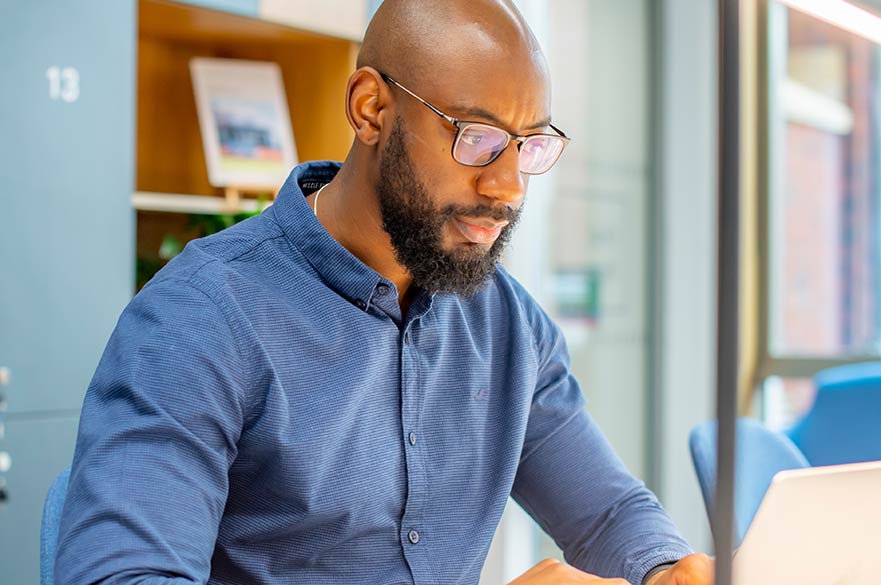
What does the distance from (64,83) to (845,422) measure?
2.16 meters

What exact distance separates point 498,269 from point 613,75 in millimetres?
2489

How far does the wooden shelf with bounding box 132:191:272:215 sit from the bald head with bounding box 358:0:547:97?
1281 millimetres

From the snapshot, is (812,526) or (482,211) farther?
(482,211)

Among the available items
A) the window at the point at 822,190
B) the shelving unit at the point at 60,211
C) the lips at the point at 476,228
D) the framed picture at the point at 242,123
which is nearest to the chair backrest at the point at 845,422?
the window at the point at 822,190

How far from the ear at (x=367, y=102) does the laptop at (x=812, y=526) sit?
742mm

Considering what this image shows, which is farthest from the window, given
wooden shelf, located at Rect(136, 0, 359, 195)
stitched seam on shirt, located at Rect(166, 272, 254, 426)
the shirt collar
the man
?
stitched seam on shirt, located at Rect(166, 272, 254, 426)

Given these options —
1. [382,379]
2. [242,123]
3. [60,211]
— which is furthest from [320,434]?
[242,123]

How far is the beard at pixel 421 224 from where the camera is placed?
1.36 m

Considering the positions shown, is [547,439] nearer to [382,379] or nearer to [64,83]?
[382,379]

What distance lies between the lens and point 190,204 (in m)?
2.66

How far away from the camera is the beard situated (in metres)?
1.36

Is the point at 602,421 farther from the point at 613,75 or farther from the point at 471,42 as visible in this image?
the point at 471,42

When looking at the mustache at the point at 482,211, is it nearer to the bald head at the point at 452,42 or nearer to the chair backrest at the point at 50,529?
the bald head at the point at 452,42

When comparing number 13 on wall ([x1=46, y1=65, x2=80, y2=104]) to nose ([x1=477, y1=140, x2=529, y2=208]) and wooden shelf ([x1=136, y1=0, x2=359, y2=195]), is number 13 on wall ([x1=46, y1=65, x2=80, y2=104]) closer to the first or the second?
wooden shelf ([x1=136, y1=0, x2=359, y2=195])
